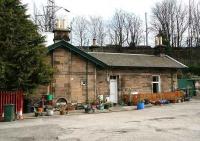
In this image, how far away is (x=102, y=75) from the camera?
1187 inches

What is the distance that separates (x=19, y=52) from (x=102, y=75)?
9466 mm

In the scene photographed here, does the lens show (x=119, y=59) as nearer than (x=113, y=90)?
No

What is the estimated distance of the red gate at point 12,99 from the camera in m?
22.2

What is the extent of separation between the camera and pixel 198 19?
6569cm

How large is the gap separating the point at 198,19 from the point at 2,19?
163 feet

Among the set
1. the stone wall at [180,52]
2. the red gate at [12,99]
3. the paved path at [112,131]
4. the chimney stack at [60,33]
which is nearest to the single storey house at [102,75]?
the chimney stack at [60,33]

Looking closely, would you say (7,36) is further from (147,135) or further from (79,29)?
(79,29)

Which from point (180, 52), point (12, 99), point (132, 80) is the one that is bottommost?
point (12, 99)

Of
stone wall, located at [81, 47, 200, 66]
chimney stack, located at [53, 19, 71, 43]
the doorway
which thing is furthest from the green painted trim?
stone wall, located at [81, 47, 200, 66]

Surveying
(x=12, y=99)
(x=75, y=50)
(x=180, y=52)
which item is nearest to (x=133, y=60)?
(x=75, y=50)

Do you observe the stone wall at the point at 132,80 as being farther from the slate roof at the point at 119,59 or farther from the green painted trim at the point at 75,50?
the green painted trim at the point at 75,50

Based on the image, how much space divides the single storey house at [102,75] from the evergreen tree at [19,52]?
404 cm

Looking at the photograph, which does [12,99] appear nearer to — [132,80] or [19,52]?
[19,52]

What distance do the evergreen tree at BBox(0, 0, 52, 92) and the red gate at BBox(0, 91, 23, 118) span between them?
0.36 metres
